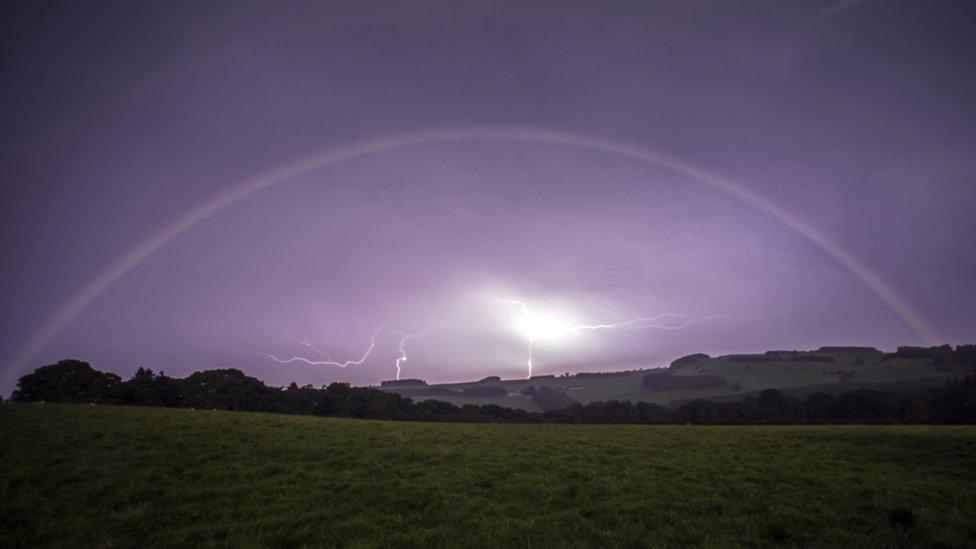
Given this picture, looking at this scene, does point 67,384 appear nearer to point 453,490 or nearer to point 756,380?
point 453,490

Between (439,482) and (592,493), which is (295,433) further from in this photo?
(592,493)

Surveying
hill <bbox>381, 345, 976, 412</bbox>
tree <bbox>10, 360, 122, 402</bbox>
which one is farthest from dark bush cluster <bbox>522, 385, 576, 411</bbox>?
tree <bbox>10, 360, 122, 402</bbox>

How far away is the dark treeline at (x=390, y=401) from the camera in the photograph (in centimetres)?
5688

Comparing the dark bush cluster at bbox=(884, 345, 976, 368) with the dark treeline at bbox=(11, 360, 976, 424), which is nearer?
the dark treeline at bbox=(11, 360, 976, 424)

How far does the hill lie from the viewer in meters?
109

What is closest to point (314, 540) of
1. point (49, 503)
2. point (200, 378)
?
point (49, 503)

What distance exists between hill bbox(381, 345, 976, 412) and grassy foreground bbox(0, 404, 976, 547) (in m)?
93.4

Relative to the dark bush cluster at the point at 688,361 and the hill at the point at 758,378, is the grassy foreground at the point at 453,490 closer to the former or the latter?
the hill at the point at 758,378

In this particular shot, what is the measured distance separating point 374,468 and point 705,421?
79100mm

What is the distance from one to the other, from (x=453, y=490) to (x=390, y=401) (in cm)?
7656

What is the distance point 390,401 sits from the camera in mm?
84250

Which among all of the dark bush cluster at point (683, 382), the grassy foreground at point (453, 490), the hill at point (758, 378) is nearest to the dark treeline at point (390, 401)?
the hill at point (758, 378)

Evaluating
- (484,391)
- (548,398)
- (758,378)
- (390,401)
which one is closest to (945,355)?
(758,378)

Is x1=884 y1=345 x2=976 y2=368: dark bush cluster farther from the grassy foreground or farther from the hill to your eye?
the grassy foreground
